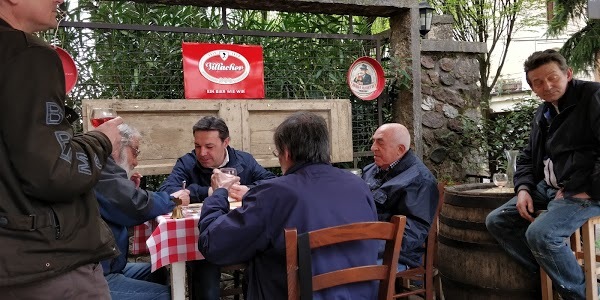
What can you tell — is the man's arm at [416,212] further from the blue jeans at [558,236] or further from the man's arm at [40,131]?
the man's arm at [40,131]

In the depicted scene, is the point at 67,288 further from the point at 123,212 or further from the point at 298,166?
the point at 123,212

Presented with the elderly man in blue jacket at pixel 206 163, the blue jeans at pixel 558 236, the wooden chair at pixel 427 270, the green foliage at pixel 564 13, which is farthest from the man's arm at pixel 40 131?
the green foliage at pixel 564 13

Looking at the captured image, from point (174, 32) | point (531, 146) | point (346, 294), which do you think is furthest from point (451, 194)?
point (174, 32)

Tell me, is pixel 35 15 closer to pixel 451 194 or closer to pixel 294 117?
pixel 294 117

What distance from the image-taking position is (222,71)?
4.93m

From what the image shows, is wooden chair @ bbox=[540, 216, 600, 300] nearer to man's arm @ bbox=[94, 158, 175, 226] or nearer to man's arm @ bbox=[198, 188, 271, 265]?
man's arm @ bbox=[198, 188, 271, 265]

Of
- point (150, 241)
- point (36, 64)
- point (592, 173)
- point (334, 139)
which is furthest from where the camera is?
point (334, 139)

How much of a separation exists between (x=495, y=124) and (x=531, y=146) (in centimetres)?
267

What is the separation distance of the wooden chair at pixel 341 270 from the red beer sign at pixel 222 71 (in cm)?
330

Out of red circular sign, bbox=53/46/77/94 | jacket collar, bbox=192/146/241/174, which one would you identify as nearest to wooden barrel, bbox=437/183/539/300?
jacket collar, bbox=192/146/241/174

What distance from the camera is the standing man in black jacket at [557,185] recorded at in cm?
294

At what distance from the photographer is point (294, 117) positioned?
209 centimetres

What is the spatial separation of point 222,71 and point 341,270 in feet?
11.3

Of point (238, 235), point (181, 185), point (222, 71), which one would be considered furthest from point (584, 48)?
point (238, 235)
